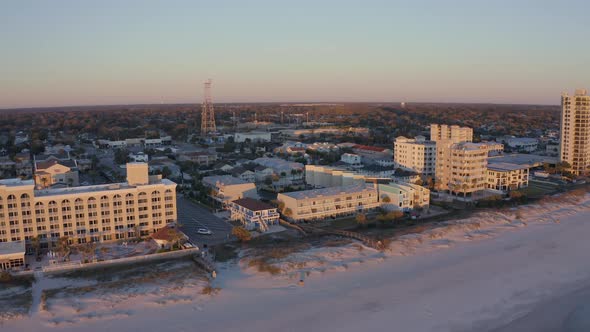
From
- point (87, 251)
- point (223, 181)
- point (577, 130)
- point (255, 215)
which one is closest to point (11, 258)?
point (87, 251)

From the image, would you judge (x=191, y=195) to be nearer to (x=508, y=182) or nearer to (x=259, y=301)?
(x=259, y=301)

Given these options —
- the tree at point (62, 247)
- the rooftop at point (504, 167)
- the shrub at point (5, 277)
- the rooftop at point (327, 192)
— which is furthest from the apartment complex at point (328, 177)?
the shrub at point (5, 277)

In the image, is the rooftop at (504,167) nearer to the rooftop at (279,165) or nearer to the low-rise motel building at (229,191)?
the rooftop at (279,165)

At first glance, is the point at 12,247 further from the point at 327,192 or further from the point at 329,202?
the point at 327,192

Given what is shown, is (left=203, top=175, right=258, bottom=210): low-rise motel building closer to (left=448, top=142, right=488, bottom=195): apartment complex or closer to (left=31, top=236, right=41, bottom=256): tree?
(left=31, top=236, right=41, bottom=256): tree

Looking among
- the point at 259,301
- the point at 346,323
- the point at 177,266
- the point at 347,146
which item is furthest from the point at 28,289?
the point at 347,146
